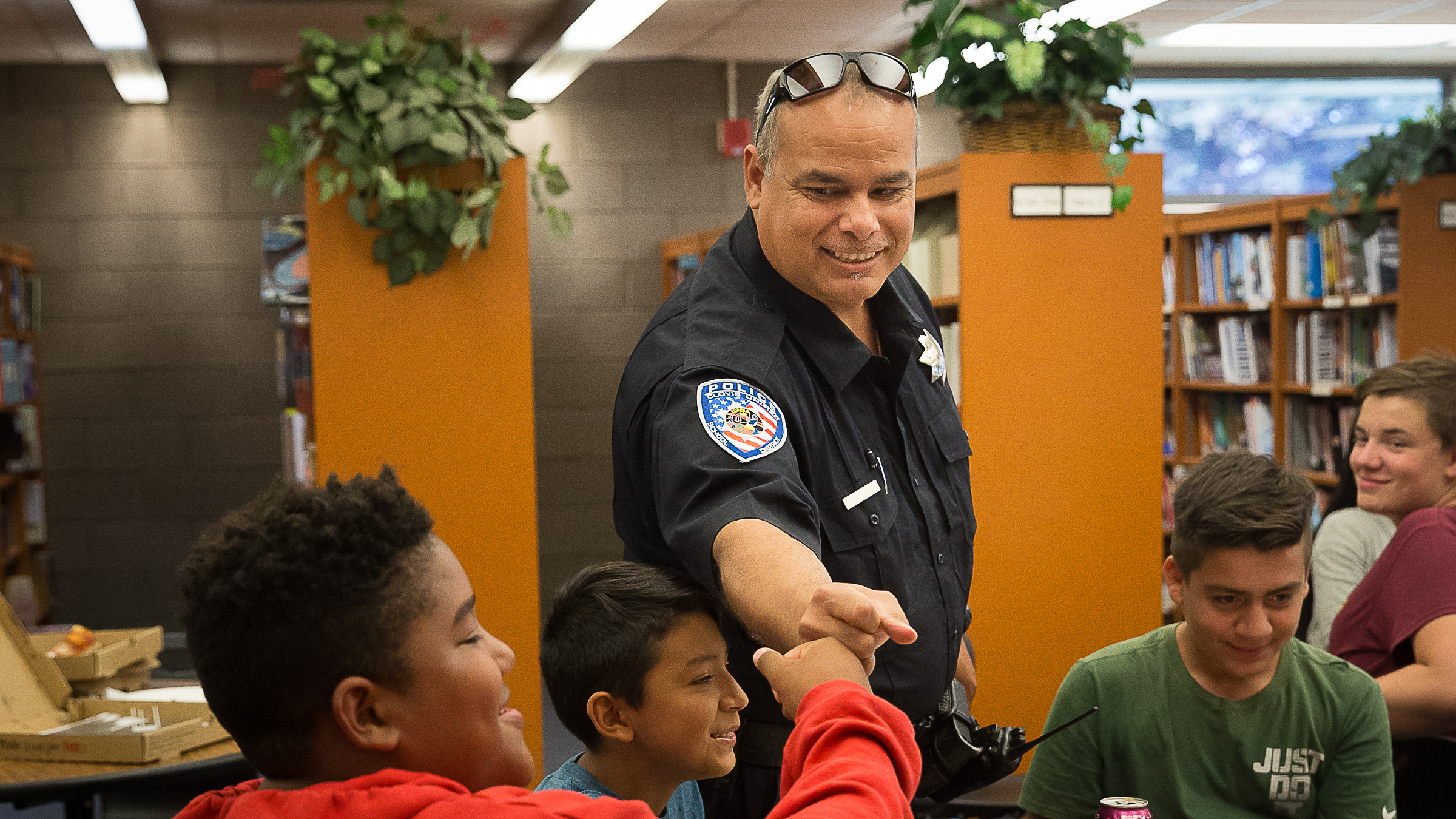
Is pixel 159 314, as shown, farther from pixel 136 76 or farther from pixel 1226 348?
pixel 1226 348

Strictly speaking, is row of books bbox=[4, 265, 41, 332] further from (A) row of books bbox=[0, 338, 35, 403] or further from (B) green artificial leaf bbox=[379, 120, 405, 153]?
(B) green artificial leaf bbox=[379, 120, 405, 153]

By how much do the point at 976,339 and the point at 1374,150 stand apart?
227 centimetres

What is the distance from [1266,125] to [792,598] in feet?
25.3

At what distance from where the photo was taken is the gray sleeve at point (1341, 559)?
8.46 ft

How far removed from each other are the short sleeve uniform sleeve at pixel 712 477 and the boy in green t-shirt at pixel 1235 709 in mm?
747

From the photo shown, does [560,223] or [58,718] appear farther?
[560,223]

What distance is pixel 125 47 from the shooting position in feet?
18.0

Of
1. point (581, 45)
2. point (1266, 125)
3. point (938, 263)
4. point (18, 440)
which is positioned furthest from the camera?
point (1266, 125)

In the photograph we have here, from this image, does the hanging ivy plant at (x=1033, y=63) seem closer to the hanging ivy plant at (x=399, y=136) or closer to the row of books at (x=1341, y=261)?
the hanging ivy plant at (x=399, y=136)

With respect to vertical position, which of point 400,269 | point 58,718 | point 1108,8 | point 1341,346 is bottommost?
point 58,718

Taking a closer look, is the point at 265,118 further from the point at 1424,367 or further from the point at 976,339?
the point at 1424,367

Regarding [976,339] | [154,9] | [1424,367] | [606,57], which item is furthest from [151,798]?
[606,57]

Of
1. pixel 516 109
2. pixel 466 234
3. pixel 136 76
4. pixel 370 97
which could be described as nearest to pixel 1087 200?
pixel 516 109

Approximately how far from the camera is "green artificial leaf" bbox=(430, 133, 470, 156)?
3.13 metres
